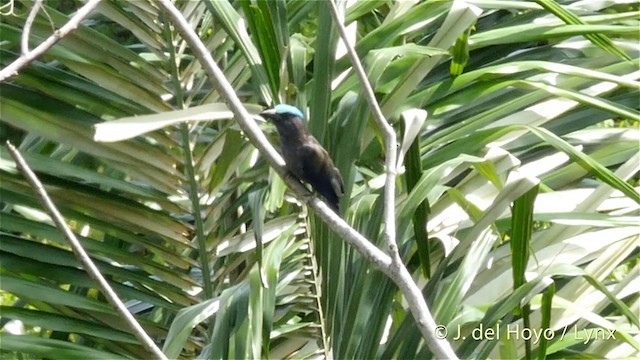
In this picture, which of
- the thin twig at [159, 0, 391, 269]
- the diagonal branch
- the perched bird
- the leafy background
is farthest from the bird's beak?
the thin twig at [159, 0, 391, 269]

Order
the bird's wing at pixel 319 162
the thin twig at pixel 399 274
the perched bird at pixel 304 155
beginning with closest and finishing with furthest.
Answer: the thin twig at pixel 399 274, the bird's wing at pixel 319 162, the perched bird at pixel 304 155

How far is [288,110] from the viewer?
2.91 metres

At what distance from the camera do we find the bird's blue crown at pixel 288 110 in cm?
287

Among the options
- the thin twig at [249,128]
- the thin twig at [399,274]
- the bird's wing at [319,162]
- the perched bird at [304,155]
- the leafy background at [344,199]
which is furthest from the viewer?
the perched bird at [304,155]

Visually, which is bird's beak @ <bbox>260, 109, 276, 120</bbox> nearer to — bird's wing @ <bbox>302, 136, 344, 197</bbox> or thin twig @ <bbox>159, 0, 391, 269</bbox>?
bird's wing @ <bbox>302, 136, 344, 197</bbox>

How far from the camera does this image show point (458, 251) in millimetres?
2475

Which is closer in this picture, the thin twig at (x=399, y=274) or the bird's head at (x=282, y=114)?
the thin twig at (x=399, y=274)

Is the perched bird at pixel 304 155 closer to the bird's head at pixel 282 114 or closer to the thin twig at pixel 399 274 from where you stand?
the bird's head at pixel 282 114

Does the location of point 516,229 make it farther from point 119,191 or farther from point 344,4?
point 119,191

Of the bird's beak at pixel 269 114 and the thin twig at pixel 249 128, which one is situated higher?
the bird's beak at pixel 269 114

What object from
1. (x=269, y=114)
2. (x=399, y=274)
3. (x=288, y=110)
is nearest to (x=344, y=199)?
(x=288, y=110)

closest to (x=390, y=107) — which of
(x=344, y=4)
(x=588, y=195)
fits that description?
(x=344, y=4)

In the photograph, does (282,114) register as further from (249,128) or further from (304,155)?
(249,128)

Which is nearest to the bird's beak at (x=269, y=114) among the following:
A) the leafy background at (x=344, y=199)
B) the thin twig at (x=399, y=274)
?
the leafy background at (x=344, y=199)
